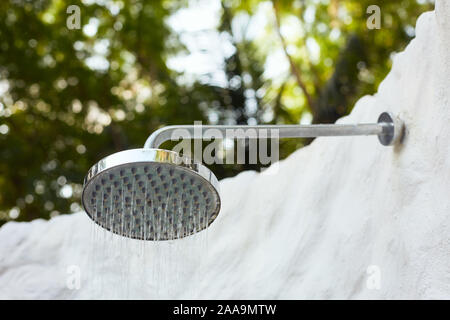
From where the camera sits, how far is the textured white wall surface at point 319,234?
2.03m

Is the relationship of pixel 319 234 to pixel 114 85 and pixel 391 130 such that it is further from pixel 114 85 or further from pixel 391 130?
pixel 114 85

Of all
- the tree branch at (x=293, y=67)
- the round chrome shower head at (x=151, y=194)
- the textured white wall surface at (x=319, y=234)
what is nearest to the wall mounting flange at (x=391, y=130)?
the textured white wall surface at (x=319, y=234)

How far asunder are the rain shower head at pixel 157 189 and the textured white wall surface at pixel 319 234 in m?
0.41

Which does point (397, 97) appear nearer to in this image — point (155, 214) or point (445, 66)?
point (445, 66)

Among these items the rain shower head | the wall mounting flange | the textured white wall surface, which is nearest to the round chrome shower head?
the rain shower head

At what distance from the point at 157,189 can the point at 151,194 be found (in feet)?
0.07

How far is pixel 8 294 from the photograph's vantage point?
3.05 metres

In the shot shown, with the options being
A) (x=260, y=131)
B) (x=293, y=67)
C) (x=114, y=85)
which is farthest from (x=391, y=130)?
(x=114, y=85)

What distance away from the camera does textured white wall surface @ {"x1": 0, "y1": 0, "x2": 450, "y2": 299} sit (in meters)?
2.03

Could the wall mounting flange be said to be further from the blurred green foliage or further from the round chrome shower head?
the blurred green foliage

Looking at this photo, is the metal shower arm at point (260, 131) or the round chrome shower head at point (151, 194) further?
the metal shower arm at point (260, 131)

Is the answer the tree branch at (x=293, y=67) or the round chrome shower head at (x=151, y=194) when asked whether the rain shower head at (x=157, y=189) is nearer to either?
the round chrome shower head at (x=151, y=194)

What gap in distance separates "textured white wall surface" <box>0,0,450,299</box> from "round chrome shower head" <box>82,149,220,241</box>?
41 centimetres

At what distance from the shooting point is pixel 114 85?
568 cm
